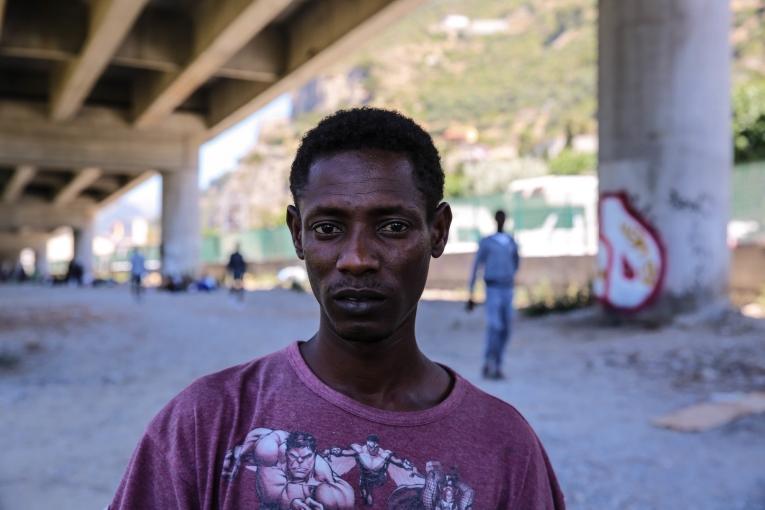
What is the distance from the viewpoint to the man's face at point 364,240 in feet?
5.12

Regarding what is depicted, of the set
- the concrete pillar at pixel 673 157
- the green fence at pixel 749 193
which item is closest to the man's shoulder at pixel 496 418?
the concrete pillar at pixel 673 157

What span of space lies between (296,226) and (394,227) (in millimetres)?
254

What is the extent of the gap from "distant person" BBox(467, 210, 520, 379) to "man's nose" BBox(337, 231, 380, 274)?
654cm

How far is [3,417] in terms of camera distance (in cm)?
682

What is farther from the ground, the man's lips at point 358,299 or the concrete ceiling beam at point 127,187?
the concrete ceiling beam at point 127,187

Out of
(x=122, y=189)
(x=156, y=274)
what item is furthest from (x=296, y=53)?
(x=156, y=274)

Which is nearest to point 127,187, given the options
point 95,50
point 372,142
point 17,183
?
point 17,183

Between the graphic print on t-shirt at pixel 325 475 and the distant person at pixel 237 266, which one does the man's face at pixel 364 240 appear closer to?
the graphic print on t-shirt at pixel 325 475

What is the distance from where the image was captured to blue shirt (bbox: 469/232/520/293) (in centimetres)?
809

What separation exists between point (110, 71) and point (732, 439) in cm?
2464

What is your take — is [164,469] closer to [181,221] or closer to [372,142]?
[372,142]

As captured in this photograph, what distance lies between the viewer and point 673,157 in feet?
39.5

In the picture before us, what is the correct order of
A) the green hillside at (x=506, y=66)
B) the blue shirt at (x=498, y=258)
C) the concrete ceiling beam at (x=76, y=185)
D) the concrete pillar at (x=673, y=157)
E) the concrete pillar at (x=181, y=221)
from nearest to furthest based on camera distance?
the blue shirt at (x=498, y=258) → the concrete pillar at (x=673, y=157) → the concrete pillar at (x=181, y=221) → the concrete ceiling beam at (x=76, y=185) → the green hillside at (x=506, y=66)

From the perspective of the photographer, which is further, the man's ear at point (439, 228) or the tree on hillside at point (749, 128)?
the tree on hillside at point (749, 128)
